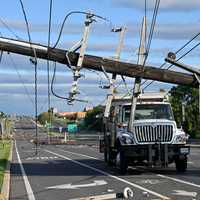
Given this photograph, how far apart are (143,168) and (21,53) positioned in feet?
26.1

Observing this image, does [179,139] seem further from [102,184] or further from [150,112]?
[102,184]

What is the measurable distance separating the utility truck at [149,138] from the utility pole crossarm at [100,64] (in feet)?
4.03

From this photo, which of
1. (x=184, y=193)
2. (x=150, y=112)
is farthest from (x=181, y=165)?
(x=184, y=193)

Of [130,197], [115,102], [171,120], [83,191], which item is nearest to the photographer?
[130,197]

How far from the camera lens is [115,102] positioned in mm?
27984

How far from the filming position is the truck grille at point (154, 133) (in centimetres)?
2456

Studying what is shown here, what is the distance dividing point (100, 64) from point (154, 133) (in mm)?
3314

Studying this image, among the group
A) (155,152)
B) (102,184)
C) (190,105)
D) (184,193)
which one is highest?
(190,105)

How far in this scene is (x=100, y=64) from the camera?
23609mm

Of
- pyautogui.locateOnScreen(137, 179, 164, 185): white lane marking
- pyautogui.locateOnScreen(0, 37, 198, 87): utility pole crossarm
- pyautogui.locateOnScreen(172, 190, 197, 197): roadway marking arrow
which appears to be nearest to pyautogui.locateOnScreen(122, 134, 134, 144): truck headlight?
pyautogui.locateOnScreen(0, 37, 198, 87): utility pole crossarm

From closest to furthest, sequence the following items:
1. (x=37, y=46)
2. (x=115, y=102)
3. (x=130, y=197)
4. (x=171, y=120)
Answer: (x=130, y=197) → (x=37, y=46) → (x=171, y=120) → (x=115, y=102)

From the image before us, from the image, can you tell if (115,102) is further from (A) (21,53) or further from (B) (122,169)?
(A) (21,53)

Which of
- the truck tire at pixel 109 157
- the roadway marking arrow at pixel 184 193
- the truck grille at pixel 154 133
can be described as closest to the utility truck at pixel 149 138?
the truck grille at pixel 154 133

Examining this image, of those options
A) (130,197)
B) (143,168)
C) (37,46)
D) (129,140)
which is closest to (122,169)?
(129,140)
